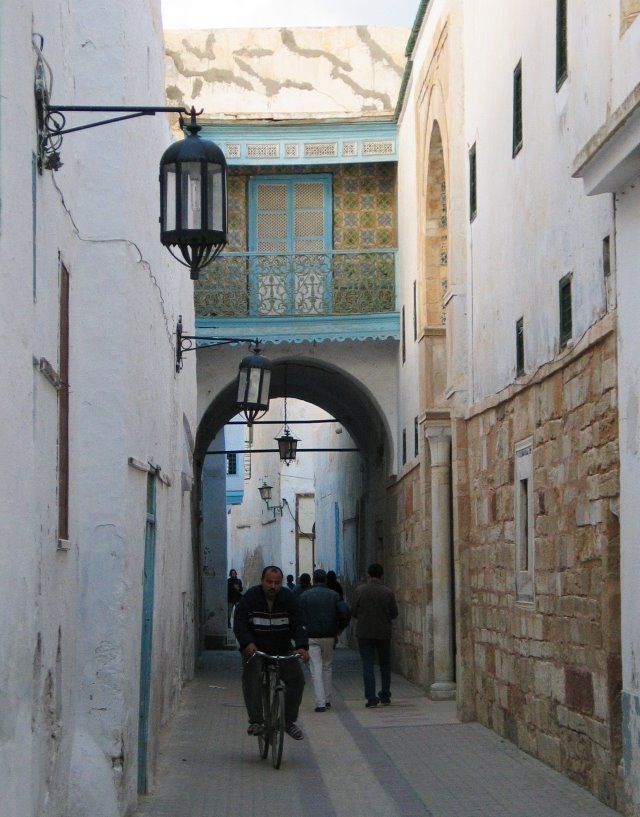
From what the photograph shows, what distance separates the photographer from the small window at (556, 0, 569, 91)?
33.5 ft

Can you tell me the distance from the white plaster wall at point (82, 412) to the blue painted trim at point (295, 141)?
27.3 feet

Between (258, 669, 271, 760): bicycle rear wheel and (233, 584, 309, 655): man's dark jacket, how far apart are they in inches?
10.5

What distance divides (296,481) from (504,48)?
118 ft

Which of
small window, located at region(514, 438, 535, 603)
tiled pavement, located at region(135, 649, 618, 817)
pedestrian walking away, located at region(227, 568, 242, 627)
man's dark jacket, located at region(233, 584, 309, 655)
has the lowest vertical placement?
tiled pavement, located at region(135, 649, 618, 817)

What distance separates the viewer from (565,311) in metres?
10.3

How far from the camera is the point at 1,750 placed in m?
4.89

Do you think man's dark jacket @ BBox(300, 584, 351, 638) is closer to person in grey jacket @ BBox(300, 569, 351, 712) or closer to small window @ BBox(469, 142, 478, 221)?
person in grey jacket @ BBox(300, 569, 351, 712)

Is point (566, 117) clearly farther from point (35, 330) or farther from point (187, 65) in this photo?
point (187, 65)

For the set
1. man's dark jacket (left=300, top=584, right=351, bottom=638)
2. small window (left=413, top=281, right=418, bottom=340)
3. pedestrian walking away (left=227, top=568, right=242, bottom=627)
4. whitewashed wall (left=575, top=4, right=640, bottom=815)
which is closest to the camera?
whitewashed wall (left=575, top=4, right=640, bottom=815)

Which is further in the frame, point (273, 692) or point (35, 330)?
point (273, 692)

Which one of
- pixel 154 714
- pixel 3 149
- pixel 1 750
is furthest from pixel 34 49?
pixel 154 714

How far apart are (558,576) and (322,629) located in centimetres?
549

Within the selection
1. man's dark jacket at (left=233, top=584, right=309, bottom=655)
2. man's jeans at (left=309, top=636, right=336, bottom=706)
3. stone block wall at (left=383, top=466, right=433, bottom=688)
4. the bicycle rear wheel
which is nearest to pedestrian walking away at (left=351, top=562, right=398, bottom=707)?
man's jeans at (left=309, top=636, right=336, bottom=706)

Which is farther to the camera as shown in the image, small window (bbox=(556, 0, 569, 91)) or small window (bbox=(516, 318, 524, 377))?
small window (bbox=(516, 318, 524, 377))
